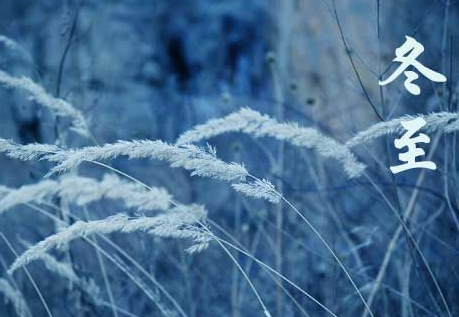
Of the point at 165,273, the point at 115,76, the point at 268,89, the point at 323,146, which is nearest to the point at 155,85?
the point at 115,76

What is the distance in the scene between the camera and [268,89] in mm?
6281

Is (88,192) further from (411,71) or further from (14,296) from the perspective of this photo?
(411,71)

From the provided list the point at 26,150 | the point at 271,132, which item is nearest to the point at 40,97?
the point at 26,150

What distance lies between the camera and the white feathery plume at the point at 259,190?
1.22 m

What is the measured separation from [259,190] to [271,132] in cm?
18

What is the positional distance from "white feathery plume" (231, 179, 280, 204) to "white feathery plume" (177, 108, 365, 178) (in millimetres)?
142

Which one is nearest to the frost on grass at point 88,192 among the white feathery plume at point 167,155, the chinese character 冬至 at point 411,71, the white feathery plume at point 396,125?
the white feathery plume at point 167,155

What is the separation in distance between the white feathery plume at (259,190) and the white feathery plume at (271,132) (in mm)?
142

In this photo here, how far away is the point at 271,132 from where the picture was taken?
1345 mm

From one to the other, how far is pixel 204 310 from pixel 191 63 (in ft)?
15.2

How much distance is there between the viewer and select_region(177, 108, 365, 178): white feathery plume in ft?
4.45

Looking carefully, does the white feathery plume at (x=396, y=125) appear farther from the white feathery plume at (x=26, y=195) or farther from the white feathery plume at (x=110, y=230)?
the white feathery plume at (x=26, y=195)

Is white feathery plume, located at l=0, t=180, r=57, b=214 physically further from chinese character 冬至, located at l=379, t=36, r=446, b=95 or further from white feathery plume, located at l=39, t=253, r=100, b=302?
chinese character 冬至, located at l=379, t=36, r=446, b=95

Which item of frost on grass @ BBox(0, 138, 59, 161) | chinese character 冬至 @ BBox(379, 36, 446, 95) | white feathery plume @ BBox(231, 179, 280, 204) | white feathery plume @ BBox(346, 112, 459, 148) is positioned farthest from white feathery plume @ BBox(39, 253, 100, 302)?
chinese character 冬至 @ BBox(379, 36, 446, 95)
